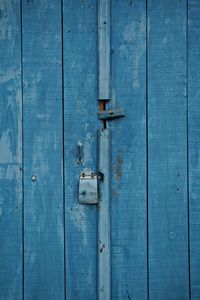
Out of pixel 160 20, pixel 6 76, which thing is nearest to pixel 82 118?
pixel 6 76

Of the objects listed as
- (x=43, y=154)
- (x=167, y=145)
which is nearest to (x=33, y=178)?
(x=43, y=154)

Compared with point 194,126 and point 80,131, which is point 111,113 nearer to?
point 80,131

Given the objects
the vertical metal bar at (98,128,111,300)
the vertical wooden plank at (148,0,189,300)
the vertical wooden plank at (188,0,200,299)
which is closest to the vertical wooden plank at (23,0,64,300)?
the vertical metal bar at (98,128,111,300)

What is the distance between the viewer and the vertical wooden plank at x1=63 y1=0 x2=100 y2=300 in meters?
1.58

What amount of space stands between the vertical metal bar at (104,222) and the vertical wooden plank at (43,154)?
13 centimetres

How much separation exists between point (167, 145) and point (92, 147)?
0.87 feet

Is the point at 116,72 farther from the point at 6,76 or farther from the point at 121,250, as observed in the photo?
the point at 121,250

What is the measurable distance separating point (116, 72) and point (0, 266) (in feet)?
2.58

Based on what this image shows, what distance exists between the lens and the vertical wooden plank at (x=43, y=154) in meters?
1.57

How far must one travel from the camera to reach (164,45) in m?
1.59

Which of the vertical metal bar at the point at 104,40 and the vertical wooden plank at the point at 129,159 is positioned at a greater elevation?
the vertical metal bar at the point at 104,40

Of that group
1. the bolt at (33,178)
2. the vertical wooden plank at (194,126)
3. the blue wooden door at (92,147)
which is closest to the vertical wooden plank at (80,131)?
the blue wooden door at (92,147)

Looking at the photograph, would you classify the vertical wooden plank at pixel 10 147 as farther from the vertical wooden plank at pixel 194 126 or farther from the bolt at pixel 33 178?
the vertical wooden plank at pixel 194 126

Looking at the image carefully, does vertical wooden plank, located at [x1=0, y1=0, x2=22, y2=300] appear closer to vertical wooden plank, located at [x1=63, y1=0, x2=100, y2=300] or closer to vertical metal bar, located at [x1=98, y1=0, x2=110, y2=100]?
vertical wooden plank, located at [x1=63, y1=0, x2=100, y2=300]
